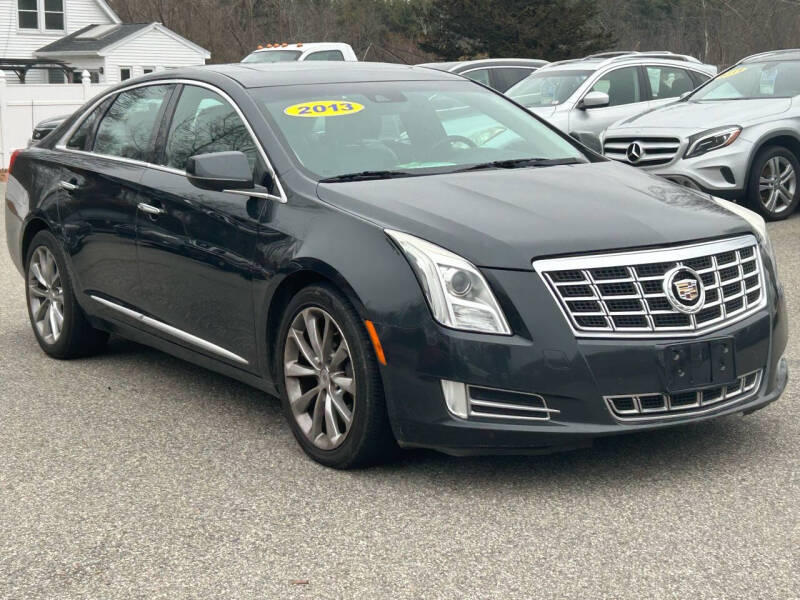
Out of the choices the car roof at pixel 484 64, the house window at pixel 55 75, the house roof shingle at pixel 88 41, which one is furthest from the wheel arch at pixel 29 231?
the house window at pixel 55 75

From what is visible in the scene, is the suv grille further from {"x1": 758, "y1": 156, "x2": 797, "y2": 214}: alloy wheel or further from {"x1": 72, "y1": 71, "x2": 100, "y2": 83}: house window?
{"x1": 72, "y1": 71, "x2": 100, "y2": 83}: house window

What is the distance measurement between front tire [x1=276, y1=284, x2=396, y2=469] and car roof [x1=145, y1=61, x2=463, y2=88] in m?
1.41

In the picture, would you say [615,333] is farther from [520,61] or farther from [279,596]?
[520,61]

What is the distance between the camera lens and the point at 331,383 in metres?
4.90

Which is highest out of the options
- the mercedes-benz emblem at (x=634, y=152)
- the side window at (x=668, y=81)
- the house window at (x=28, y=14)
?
the side window at (x=668, y=81)

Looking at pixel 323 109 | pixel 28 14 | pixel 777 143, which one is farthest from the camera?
pixel 28 14

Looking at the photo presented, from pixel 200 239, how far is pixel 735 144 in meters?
7.70

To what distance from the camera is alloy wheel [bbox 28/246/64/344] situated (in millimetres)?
7090

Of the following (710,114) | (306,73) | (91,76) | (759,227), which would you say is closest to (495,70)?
(710,114)

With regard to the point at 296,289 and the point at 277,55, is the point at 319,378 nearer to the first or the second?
the point at 296,289

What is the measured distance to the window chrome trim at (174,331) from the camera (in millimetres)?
5535

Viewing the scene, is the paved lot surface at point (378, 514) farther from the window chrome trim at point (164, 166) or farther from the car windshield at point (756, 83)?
the car windshield at point (756, 83)

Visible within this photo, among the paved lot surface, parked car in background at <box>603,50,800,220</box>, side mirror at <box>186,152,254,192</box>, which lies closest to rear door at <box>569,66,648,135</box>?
parked car in background at <box>603,50,800,220</box>

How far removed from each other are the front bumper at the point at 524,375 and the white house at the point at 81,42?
4339cm
